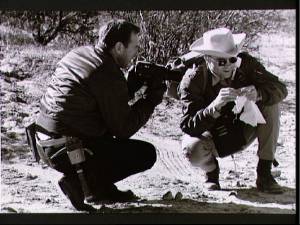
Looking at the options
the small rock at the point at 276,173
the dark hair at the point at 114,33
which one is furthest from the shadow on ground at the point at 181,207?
the dark hair at the point at 114,33

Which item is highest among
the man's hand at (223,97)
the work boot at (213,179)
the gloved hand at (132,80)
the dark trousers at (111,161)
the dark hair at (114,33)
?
the dark hair at (114,33)

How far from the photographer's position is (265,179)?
7.23m

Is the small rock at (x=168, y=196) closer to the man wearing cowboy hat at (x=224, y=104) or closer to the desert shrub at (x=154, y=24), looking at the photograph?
the man wearing cowboy hat at (x=224, y=104)

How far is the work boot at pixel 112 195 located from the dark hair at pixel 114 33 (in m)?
1.06

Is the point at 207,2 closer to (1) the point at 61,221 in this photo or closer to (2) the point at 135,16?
(2) the point at 135,16

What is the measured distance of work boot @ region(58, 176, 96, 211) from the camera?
7168 millimetres

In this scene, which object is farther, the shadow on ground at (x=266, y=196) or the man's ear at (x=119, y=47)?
the shadow on ground at (x=266, y=196)

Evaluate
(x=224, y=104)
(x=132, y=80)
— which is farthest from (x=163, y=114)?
(x=224, y=104)

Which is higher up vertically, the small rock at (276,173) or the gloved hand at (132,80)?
the gloved hand at (132,80)

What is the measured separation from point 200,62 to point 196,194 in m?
0.99

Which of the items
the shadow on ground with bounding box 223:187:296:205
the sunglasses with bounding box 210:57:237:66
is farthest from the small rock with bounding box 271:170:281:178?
the sunglasses with bounding box 210:57:237:66

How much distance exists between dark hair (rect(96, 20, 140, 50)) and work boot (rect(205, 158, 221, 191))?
3.77 feet

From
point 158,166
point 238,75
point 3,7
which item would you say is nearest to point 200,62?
point 238,75

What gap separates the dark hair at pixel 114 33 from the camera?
7145 mm
